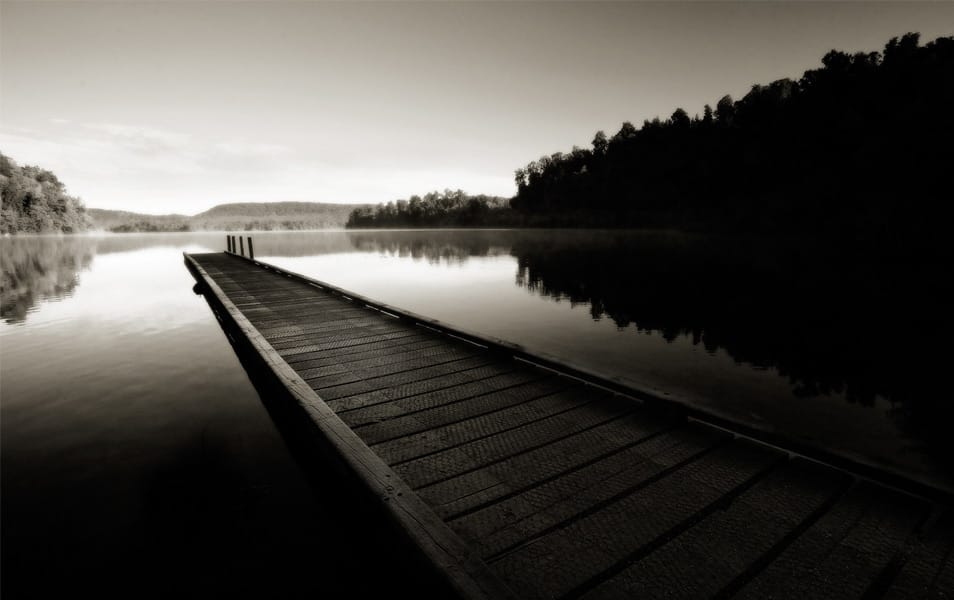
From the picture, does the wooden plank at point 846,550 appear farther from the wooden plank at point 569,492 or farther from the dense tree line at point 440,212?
the dense tree line at point 440,212

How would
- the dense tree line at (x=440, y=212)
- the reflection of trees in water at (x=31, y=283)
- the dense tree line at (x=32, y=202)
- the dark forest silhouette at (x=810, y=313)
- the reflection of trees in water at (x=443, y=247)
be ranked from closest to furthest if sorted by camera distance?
the dark forest silhouette at (x=810, y=313) → the reflection of trees in water at (x=31, y=283) → the reflection of trees in water at (x=443, y=247) → the dense tree line at (x=32, y=202) → the dense tree line at (x=440, y=212)

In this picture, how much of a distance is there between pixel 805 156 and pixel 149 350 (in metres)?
60.9

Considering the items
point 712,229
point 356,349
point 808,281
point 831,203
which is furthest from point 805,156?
point 356,349

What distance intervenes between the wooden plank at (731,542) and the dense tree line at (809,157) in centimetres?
3487

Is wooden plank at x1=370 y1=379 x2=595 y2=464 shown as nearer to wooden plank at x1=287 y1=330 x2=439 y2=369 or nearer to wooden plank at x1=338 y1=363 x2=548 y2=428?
wooden plank at x1=338 y1=363 x2=548 y2=428

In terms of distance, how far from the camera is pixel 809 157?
47.3m

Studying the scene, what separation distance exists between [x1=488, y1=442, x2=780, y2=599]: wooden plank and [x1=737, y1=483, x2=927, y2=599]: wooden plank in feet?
1.62

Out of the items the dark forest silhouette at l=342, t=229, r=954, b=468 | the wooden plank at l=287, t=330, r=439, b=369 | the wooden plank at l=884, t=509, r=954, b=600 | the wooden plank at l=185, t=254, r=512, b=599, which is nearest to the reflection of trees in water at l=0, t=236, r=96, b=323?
Result: the wooden plank at l=287, t=330, r=439, b=369

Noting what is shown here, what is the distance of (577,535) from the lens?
272 centimetres

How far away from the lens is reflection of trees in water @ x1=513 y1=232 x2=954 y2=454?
7762 mm

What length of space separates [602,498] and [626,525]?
0.29m

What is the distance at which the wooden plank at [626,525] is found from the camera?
94.6 inches

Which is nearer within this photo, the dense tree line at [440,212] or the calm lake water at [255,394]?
the calm lake water at [255,394]

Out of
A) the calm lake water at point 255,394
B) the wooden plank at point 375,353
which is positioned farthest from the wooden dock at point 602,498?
the wooden plank at point 375,353
